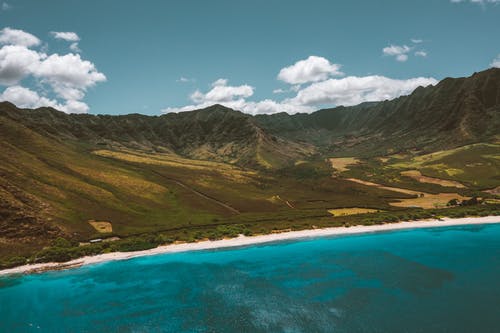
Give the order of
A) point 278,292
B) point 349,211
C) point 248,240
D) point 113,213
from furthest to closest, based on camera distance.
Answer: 1. point 349,211
2. point 113,213
3. point 248,240
4. point 278,292

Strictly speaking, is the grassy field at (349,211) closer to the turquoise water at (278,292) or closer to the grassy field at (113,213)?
the grassy field at (113,213)

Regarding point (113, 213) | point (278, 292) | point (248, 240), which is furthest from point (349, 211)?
point (113, 213)

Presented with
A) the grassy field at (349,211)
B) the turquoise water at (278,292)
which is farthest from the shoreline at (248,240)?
the grassy field at (349,211)

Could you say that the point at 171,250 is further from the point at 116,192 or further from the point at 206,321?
the point at 116,192

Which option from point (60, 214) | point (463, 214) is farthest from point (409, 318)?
point (60, 214)

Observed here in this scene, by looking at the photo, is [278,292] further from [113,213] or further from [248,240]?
[113,213]

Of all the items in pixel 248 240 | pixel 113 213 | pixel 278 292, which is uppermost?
pixel 113 213

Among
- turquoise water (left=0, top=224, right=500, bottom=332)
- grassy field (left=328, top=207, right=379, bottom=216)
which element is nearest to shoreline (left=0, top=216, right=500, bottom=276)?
turquoise water (left=0, top=224, right=500, bottom=332)
